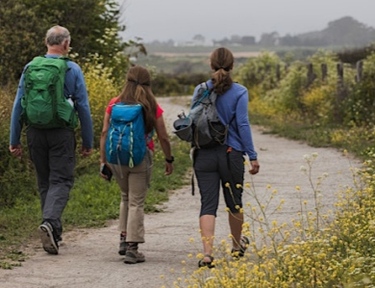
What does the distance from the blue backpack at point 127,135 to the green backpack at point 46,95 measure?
1.69 feet

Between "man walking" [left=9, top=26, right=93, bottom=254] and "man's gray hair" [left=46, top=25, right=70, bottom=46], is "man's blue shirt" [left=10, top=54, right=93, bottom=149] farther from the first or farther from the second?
"man's gray hair" [left=46, top=25, right=70, bottom=46]

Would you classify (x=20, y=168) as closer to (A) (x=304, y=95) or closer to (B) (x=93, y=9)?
(B) (x=93, y=9)

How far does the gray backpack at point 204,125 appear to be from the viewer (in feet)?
28.0

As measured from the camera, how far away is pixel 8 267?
8.62 m

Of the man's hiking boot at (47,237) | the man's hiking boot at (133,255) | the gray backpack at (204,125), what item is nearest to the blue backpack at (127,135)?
the gray backpack at (204,125)

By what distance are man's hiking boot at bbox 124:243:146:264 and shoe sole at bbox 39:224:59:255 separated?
72cm

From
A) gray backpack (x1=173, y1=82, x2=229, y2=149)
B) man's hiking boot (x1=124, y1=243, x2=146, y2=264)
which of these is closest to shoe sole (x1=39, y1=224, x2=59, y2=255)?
man's hiking boot (x1=124, y1=243, x2=146, y2=264)

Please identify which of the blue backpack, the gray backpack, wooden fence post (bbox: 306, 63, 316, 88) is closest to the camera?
the gray backpack

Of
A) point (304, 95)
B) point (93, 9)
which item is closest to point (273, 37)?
point (304, 95)

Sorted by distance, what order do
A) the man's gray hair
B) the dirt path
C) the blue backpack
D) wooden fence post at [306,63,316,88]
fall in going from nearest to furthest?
1. the dirt path
2. the blue backpack
3. the man's gray hair
4. wooden fence post at [306,63,316,88]

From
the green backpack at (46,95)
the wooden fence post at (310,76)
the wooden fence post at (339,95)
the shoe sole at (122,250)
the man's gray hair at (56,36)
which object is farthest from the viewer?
the wooden fence post at (310,76)

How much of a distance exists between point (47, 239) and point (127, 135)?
4.06 ft

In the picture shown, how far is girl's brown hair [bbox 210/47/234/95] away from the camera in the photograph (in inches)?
336

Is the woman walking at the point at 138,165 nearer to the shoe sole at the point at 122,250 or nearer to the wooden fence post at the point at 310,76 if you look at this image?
the shoe sole at the point at 122,250
